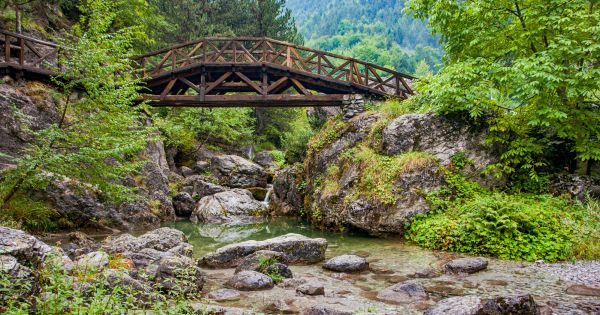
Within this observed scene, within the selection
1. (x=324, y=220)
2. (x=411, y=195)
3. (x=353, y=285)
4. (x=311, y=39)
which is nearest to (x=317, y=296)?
(x=353, y=285)

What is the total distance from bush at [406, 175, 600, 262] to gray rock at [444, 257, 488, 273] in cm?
122

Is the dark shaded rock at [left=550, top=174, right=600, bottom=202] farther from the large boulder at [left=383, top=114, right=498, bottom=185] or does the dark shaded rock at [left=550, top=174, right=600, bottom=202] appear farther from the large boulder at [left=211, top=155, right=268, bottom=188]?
the large boulder at [left=211, top=155, right=268, bottom=188]

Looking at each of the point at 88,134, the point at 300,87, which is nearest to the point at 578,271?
the point at 88,134

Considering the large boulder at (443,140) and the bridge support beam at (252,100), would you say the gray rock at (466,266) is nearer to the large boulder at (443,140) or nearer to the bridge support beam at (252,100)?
the large boulder at (443,140)

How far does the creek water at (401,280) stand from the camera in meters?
5.68

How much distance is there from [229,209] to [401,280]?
1107 cm

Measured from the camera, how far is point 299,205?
17266mm

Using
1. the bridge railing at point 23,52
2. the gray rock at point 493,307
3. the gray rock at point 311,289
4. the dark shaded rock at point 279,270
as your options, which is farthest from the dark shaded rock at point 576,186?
the bridge railing at point 23,52

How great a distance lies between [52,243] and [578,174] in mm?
14201

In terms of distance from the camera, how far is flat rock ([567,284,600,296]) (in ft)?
19.0

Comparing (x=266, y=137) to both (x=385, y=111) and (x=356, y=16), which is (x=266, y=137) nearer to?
(x=385, y=111)

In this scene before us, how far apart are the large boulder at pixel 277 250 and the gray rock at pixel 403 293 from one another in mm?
2799

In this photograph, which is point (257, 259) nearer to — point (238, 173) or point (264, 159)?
point (238, 173)

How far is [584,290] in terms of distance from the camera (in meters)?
5.87
